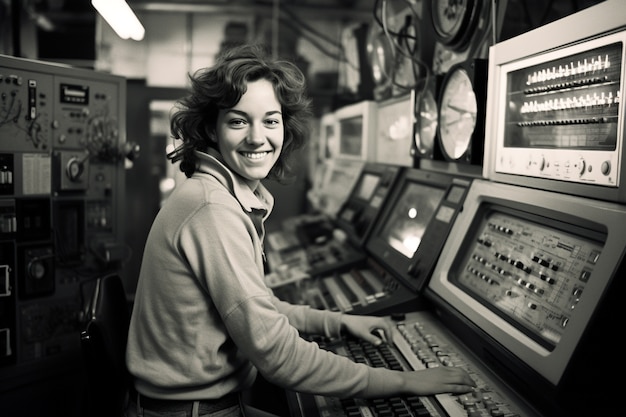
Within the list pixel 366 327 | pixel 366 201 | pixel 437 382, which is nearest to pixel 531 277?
pixel 437 382

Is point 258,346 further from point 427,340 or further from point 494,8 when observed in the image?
point 494,8

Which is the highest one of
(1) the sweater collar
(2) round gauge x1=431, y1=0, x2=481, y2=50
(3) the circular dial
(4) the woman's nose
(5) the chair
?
(2) round gauge x1=431, y1=0, x2=481, y2=50

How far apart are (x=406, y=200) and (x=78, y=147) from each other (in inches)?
59.7

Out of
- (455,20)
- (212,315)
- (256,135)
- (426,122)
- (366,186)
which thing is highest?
(455,20)

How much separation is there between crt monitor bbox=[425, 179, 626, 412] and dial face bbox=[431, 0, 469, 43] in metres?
0.61

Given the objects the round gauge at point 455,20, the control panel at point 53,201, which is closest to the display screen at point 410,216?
the round gauge at point 455,20

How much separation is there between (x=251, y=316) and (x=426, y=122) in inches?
48.2

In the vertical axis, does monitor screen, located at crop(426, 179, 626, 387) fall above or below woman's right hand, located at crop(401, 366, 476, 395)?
above

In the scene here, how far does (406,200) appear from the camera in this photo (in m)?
2.17

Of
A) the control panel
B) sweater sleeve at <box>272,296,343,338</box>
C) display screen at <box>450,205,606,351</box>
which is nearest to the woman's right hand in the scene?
display screen at <box>450,205,606,351</box>

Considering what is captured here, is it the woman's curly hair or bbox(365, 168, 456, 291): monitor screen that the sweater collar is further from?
bbox(365, 168, 456, 291): monitor screen

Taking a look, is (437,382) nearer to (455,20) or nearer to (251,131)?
(251,131)

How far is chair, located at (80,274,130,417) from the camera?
1354 mm

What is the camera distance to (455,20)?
1859mm
